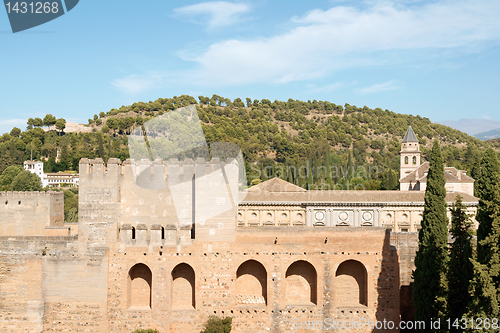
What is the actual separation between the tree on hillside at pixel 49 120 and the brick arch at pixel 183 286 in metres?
109

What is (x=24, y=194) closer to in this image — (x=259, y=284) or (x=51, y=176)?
(x=259, y=284)

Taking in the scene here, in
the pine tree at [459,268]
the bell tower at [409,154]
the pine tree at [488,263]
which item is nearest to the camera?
the pine tree at [488,263]

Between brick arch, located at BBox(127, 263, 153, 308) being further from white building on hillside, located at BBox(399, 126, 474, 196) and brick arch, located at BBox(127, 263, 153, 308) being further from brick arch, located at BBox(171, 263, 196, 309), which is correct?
white building on hillside, located at BBox(399, 126, 474, 196)

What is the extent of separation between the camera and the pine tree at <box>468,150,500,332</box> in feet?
44.4

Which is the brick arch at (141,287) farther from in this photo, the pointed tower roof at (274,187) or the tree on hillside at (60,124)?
the tree on hillside at (60,124)

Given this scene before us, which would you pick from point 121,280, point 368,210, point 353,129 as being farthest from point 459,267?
point 353,129

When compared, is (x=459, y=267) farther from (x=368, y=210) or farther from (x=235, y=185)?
(x=368, y=210)

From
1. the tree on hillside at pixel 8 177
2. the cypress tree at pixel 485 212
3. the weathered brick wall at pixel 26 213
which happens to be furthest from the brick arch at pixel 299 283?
the tree on hillside at pixel 8 177

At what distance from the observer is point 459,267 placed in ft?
50.8

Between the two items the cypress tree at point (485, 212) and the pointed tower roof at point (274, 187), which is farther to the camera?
the pointed tower roof at point (274, 187)

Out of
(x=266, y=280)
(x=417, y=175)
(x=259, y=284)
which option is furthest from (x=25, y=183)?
(x=266, y=280)

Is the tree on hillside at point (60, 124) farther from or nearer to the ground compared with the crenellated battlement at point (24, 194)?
farther from the ground

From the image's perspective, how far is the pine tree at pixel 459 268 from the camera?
50.1 feet

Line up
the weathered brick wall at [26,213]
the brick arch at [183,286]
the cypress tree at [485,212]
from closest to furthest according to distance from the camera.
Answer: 1. the cypress tree at [485,212]
2. the brick arch at [183,286]
3. the weathered brick wall at [26,213]
